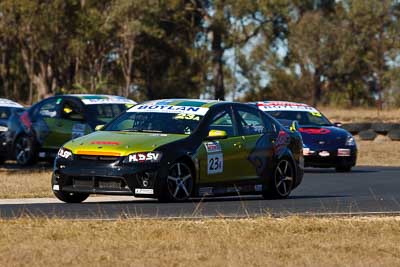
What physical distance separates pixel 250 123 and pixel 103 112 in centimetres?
859

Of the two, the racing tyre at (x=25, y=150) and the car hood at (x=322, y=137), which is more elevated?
the car hood at (x=322, y=137)

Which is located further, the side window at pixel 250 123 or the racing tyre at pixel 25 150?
the racing tyre at pixel 25 150

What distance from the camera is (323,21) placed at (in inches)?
2852

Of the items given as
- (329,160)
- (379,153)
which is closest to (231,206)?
(329,160)

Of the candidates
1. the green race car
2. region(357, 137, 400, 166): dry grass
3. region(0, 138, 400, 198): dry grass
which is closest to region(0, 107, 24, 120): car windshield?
region(0, 138, 400, 198): dry grass

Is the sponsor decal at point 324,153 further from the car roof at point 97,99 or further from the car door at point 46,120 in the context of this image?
the car door at point 46,120

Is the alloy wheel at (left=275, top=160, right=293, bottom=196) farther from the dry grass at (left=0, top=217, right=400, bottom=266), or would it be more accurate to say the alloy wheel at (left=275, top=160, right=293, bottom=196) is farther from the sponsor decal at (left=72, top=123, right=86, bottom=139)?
the sponsor decal at (left=72, top=123, right=86, bottom=139)

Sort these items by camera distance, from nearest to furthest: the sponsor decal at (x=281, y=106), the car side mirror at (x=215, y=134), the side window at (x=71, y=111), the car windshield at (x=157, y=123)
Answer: the car side mirror at (x=215, y=134)
the car windshield at (x=157, y=123)
the side window at (x=71, y=111)
the sponsor decal at (x=281, y=106)

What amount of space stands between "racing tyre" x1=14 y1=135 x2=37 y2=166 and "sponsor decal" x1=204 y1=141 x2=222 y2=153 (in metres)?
9.83

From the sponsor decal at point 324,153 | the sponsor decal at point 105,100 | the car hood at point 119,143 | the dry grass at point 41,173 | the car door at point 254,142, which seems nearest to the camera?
the car hood at point 119,143

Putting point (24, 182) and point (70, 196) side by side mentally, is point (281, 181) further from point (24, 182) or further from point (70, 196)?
point (24, 182)

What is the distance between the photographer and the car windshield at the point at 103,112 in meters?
24.6

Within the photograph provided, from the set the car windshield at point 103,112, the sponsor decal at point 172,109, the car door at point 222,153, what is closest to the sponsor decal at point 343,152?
the car windshield at point 103,112

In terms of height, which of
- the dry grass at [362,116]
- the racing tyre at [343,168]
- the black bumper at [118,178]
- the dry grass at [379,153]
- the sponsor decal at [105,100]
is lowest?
the dry grass at [379,153]
